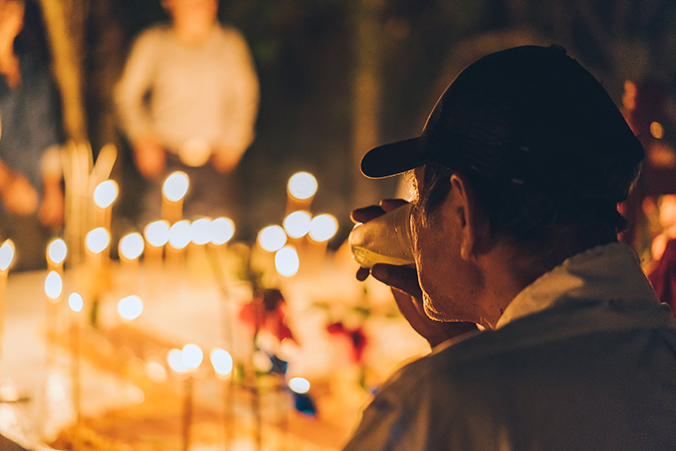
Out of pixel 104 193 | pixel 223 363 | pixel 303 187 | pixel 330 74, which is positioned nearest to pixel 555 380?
pixel 223 363

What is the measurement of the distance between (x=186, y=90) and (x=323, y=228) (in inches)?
75.6

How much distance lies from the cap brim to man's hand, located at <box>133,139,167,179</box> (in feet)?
12.4

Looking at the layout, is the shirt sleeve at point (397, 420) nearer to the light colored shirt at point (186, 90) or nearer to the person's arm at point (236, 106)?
the light colored shirt at point (186, 90)

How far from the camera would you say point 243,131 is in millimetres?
4727

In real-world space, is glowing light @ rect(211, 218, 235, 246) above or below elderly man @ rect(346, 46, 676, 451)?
below

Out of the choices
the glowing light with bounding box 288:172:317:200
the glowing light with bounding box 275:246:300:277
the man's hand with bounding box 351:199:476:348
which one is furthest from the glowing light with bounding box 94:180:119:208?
the man's hand with bounding box 351:199:476:348

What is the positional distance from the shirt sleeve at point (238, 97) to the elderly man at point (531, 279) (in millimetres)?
3966

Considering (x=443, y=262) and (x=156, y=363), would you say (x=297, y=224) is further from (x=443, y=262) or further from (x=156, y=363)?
(x=443, y=262)

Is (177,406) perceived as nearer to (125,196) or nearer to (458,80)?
(458,80)

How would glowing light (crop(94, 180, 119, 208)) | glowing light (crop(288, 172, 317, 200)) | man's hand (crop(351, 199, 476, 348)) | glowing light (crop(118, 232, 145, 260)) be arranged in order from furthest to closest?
glowing light (crop(288, 172, 317, 200))
glowing light (crop(118, 232, 145, 260))
glowing light (crop(94, 180, 119, 208))
man's hand (crop(351, 199, 476, 348))

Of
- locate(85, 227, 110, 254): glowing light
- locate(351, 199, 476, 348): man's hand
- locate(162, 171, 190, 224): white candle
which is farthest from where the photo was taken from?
locate(162, 171, 190, 224): white candle

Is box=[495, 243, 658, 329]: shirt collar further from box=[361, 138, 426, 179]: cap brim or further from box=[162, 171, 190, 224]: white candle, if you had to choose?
box=[162, 171, 190, 224]: white candle

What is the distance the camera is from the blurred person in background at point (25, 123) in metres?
2.03

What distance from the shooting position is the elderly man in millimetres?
563
